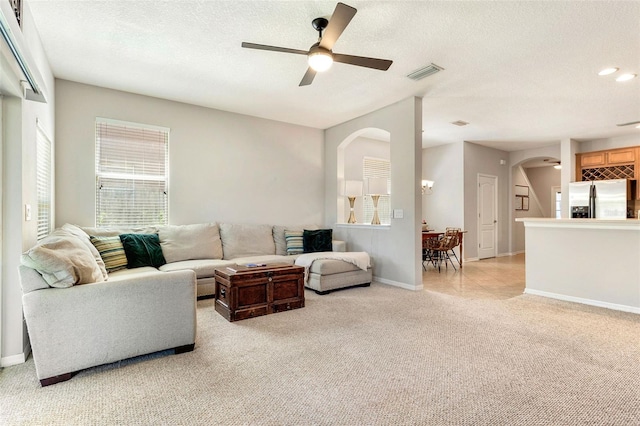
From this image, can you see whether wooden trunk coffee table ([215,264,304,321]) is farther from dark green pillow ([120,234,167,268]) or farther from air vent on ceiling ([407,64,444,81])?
air vent on ceiling ([407,64,444,81])

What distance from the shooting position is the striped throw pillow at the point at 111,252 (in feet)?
11.9

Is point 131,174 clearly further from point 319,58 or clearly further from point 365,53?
point 365,53

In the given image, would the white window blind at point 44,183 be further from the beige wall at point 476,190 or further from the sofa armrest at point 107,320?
the beige wall at point 476,190

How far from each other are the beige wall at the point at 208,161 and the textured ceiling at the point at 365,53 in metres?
0.23

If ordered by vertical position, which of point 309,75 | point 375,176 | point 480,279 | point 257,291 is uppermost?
point 309,75

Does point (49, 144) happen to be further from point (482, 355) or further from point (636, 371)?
point (636, 371)

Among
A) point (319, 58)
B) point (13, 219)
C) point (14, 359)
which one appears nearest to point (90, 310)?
point (14, 359)

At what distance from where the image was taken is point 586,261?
4.01 metres

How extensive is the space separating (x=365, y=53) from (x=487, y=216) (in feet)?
20.4

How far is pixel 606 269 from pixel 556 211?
717 centimetres

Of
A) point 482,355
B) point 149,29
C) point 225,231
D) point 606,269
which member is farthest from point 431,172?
point 149,29

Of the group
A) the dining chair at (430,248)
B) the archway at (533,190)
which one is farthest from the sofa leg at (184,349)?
the archway at (533,190)

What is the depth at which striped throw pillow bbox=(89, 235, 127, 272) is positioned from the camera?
3.63 metres

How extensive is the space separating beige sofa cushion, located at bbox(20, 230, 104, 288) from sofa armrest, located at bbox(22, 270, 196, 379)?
65 mm
